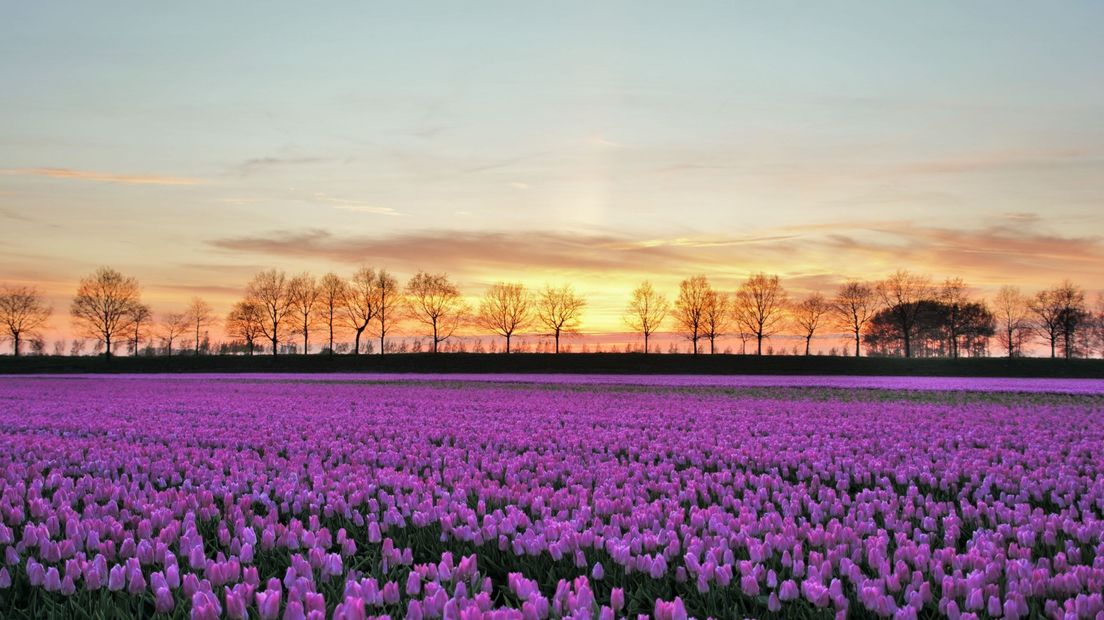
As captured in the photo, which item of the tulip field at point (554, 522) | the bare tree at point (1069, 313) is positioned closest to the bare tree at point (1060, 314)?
the bare tree at point (1069, 313)

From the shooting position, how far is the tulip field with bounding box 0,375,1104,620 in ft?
14.1

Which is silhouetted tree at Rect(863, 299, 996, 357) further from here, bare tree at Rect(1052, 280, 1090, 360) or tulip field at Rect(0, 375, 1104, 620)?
tulip field at Rect(0, 375, 1104, 620)

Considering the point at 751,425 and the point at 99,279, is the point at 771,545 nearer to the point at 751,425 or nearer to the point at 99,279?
the point at 751,425

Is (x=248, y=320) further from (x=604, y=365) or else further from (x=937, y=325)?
(x=937, y=325)

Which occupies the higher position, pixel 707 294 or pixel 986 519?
pixel 707 294

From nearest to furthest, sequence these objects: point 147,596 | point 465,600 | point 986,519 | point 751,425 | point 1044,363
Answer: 1. point 465,600
2. point 147,596
3. point 986,519
4. point 751,425
5. point 1044,363

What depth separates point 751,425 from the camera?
14.2m

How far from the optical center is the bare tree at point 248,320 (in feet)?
263

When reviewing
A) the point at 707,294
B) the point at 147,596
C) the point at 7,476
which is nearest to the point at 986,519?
the point at 147,596

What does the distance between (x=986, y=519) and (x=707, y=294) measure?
2898 inches

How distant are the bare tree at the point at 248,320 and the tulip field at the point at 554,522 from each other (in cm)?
6897

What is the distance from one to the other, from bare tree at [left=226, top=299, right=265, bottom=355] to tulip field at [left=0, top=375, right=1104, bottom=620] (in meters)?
69.0

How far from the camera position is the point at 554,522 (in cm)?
569

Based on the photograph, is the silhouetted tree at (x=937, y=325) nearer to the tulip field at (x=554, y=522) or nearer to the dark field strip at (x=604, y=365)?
the dark field strip at (x=604, y=365)
